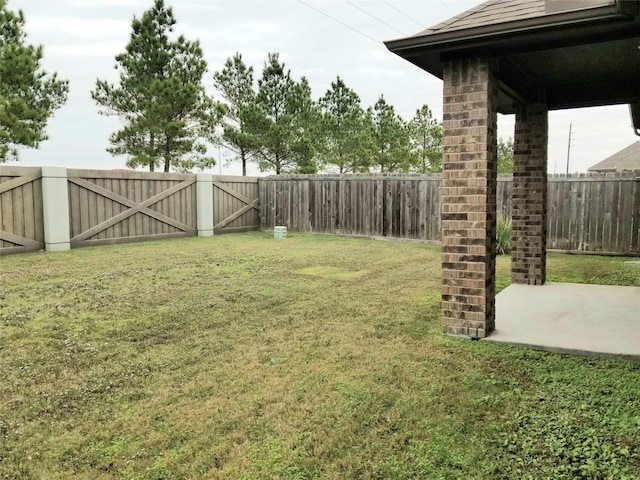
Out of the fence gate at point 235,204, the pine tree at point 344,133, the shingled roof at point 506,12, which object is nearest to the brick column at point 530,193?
the shingled roof at point 506,12

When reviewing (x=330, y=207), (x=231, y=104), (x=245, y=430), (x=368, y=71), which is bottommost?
(x=245, y=430)

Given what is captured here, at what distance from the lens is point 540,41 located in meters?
3.70

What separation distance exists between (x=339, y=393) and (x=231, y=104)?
22.3 m

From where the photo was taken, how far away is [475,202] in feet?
12.9

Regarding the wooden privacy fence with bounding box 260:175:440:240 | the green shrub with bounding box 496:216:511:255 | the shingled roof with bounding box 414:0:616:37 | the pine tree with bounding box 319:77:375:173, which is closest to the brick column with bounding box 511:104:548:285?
the shingled roof with bounding box 414:0:616:37

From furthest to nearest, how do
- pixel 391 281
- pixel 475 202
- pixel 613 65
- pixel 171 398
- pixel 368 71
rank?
1. pixel 368 71
2. pixel 391 281
3. pixel 613 65
4. pixel 475 202
5. pixel 171 398

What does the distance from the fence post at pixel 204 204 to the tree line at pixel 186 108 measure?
6.80m

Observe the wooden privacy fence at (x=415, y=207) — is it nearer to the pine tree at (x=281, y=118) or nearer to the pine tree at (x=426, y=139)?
the pine tree at (x=281, y=118)

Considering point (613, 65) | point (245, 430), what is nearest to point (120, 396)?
point (245, 430)

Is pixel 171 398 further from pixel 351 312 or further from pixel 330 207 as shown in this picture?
pixel 330 207

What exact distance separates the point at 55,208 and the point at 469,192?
860 centimetres

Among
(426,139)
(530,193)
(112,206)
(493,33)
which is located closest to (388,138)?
(426,139)

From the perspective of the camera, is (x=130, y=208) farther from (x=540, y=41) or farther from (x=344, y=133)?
(x=344, y=133)

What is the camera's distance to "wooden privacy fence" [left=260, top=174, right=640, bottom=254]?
9312mm
